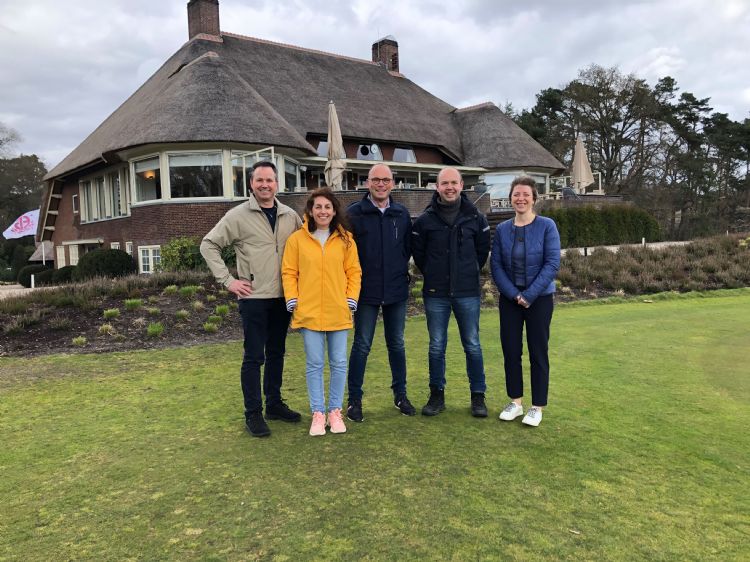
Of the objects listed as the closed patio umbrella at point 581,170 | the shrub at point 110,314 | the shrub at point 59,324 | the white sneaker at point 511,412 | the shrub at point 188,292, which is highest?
the closed patio umbrella at point 581,170

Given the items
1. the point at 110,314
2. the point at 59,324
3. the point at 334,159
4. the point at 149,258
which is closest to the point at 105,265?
the point at 149,258

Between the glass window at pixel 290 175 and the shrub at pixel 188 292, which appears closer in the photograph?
the shrub at pixel 188 292

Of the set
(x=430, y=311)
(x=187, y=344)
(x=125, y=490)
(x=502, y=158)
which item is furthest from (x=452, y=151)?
(x=125, y=490)

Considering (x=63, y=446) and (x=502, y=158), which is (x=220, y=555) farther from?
(x=502, y=158)

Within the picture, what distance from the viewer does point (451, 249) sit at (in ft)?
13.3

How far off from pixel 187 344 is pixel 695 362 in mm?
6176

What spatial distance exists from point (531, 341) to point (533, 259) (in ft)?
2.02

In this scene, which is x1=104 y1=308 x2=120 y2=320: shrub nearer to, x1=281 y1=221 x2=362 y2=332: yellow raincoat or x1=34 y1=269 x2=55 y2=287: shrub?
x1=281 y1=221 x2=362 y2=332: yellow raincoat

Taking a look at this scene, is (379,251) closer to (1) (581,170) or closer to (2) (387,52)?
(1) (581,170)

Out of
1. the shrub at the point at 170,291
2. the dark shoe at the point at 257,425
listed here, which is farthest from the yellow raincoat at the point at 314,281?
the shrub at the point at 170,291

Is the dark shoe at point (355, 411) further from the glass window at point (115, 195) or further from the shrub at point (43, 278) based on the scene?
the shrub at point (43, 278)

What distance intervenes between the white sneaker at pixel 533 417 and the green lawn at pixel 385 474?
60 mm

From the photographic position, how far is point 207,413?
421 cm

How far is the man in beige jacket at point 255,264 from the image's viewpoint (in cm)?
379
